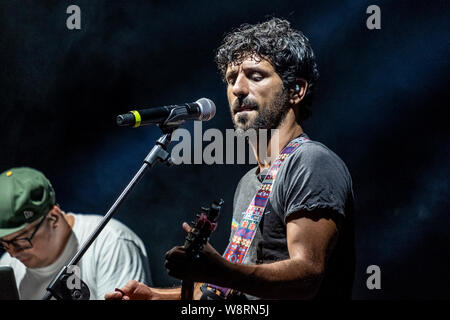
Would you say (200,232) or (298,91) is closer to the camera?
(200,232)

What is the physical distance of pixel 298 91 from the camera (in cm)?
239

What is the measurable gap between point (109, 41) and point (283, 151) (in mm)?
2238

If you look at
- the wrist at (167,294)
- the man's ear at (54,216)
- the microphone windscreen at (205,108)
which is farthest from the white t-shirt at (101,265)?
the microphone windscreen at (205,108)

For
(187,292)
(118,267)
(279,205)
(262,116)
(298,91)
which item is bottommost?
(118,267)

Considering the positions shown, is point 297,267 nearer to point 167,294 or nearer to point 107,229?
point 167,294

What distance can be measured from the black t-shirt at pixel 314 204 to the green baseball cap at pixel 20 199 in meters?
1.44

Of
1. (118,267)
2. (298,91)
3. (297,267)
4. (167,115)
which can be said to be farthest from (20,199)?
(297,267)

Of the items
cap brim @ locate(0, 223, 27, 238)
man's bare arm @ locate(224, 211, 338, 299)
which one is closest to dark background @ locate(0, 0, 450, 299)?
cap brim @ locate(0, 223, 27, 238)

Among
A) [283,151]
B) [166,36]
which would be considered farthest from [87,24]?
[283,151]

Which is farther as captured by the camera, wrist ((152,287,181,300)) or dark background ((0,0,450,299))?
dark background ((0,0,450,299))

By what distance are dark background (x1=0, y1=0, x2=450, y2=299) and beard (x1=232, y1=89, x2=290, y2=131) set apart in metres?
0.92

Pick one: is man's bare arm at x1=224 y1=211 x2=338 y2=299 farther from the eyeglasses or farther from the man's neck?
the eyeglasses

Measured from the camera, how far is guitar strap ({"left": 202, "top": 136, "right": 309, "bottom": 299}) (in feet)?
6.66

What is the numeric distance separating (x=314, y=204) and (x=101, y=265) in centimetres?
163
